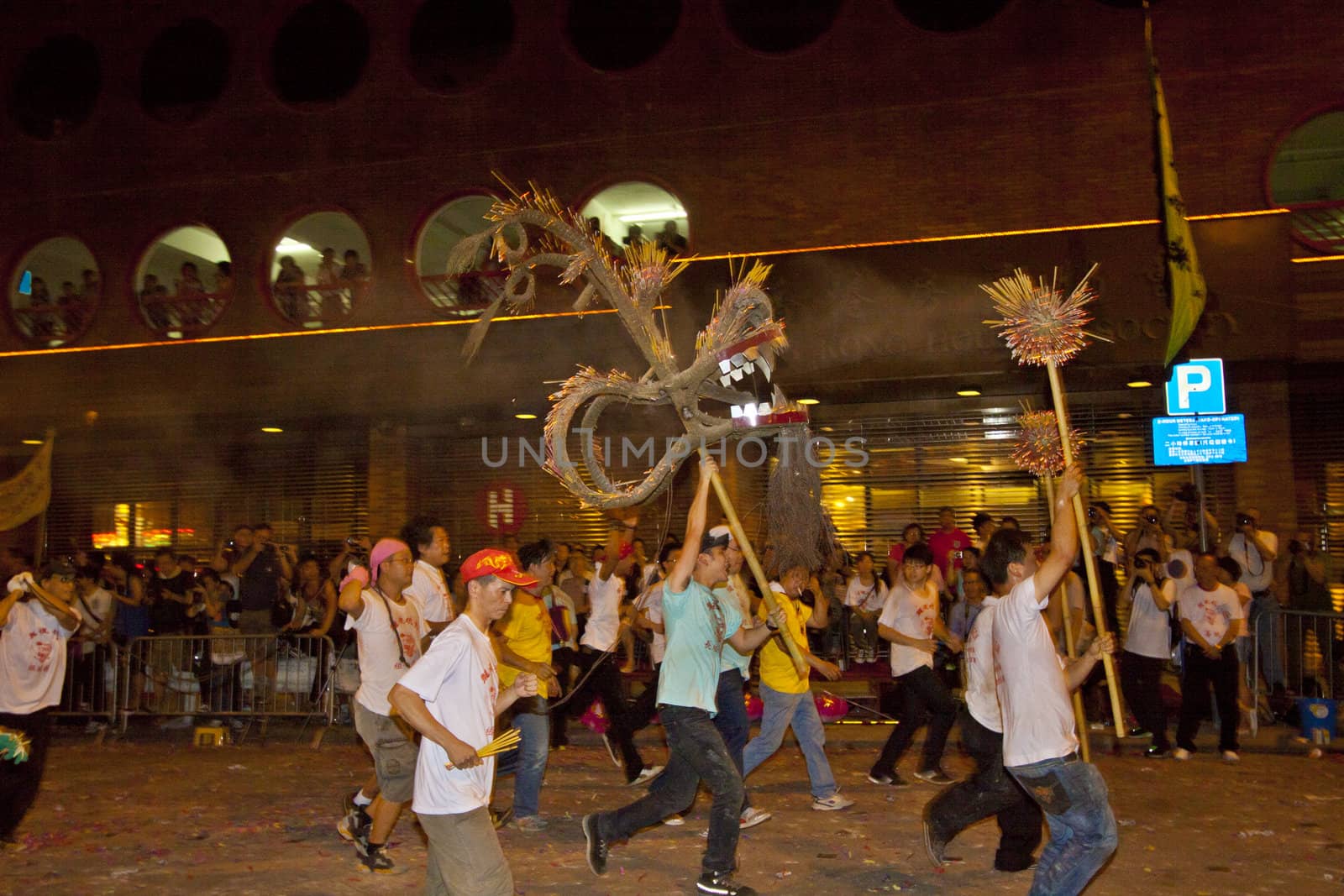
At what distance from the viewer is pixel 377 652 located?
702 cm

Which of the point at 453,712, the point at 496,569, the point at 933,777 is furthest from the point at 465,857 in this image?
the point at 933,777

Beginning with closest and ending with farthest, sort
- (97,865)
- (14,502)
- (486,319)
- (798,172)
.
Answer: (486,319) < (97,865) < (14,502) < (798,172)

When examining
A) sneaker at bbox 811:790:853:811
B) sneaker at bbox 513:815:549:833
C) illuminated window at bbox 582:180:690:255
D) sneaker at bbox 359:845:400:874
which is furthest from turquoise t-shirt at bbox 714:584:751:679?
Result: illuminated window at bbox 582:180:690:255

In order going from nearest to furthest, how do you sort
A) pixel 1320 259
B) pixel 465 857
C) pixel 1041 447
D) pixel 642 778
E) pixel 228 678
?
1. pixel 465 857
2. pixel 1041 447
3. pixel 642 778
4. pixel 228 678
5. pixel 1320 259

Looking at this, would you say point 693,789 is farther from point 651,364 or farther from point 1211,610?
point 1211,610

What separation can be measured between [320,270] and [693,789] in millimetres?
14325

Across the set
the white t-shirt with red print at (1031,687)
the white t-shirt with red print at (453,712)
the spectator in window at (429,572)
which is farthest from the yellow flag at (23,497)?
the white t-shirt with red print at (1031,687)

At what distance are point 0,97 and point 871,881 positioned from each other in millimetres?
20633

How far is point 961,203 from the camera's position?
53.0ft

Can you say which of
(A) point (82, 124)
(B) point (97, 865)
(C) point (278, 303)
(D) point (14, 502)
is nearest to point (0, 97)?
(A) point (82, 124)

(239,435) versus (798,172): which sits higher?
(798,172)

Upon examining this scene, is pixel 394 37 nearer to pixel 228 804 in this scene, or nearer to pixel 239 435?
pixel 239 435

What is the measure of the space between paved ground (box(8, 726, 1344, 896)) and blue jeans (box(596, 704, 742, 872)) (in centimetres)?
42

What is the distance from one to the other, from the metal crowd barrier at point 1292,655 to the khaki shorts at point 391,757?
334 inches
